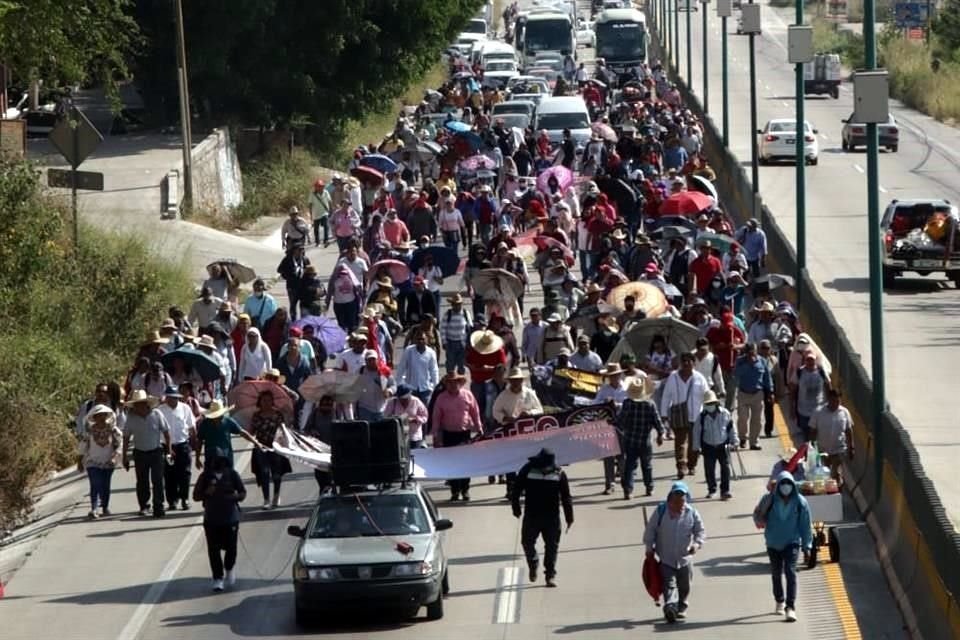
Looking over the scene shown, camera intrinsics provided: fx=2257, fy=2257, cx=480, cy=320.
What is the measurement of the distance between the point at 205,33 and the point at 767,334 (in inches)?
1092

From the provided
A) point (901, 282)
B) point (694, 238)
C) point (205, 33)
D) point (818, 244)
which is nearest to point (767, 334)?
point (694, 238)

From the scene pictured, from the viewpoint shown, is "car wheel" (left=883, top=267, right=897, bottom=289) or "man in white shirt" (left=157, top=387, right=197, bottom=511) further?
"car wheel" (left=883, top=267, right=897, bottom=289)

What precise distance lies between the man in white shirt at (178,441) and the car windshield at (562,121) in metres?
35.0

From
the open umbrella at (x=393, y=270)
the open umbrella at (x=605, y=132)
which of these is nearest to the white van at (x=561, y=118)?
the open umbrella at (x=605, y=132)

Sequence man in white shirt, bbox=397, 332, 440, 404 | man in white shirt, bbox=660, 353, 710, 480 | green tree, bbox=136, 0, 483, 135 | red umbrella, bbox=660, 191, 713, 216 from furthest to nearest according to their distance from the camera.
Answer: green tree, bbox=136, 0, 483, 135 → red umbrella, bbox=660, 191, 713, 216 → man in white shirt, bbox=397, 332, 440, 404 → man in white shirt, bbox=660, 353, 710, 480

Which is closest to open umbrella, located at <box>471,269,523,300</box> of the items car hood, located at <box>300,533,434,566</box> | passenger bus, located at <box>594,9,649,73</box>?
car hood, located at <box>300,533,434,566</box>

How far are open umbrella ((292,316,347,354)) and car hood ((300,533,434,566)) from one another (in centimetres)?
860

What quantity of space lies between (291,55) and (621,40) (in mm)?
39312

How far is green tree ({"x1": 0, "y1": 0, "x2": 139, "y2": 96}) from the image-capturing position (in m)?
32.2

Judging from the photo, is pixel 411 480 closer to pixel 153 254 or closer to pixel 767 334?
pixel 767 334

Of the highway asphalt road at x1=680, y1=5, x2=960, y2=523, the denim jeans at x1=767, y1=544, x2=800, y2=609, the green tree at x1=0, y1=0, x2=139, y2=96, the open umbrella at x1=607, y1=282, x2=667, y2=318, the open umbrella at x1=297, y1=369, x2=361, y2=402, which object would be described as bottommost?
the highway asphalt road at x1=680, y1=5, x2=960, y2=523

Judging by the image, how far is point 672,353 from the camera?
1019 inches

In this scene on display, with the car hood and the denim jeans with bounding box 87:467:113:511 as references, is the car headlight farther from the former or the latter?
the denim jeans with bounding box 87:467:113:511

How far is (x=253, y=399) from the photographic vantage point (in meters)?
23.2
